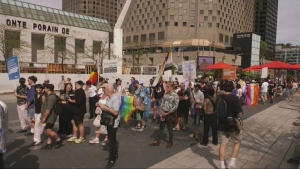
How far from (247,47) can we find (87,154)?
89.2 m

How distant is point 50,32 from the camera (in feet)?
127

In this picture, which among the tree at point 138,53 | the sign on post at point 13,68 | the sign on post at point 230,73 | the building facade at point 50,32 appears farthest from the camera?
the tree at point 138,53

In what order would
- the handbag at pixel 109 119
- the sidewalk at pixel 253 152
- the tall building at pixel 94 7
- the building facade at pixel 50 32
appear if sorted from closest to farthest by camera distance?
the handbag at pixel 109 119 < the sidewalk at pixel 253 152 < the building facade at pixel 50 32 < the tall building at pixel 94 7

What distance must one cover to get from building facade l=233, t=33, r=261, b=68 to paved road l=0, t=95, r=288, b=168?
3386 inches

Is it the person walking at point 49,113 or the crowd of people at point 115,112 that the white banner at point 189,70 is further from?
the person walking at point 49,113

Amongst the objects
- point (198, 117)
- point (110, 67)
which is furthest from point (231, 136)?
point (110, 67)

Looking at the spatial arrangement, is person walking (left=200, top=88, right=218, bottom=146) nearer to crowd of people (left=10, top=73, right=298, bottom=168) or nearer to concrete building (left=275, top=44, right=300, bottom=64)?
crowd of people (left=10, top=73, right=298, bottom=168)

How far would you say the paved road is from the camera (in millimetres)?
5059

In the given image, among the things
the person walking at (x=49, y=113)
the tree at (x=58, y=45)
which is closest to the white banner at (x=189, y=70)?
the person walking at (x=49, y=113)

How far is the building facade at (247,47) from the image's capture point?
84812mm

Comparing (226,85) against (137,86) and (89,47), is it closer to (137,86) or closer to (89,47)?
(137,86)

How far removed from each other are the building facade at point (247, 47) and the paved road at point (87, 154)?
282 ft

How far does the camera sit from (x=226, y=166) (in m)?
5.00

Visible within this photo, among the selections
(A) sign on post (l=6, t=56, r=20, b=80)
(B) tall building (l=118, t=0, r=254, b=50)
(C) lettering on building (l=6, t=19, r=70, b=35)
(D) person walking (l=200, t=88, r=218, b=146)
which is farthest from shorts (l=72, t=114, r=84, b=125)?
(B) tall building (l=118, t=0, r=254, b=50)
